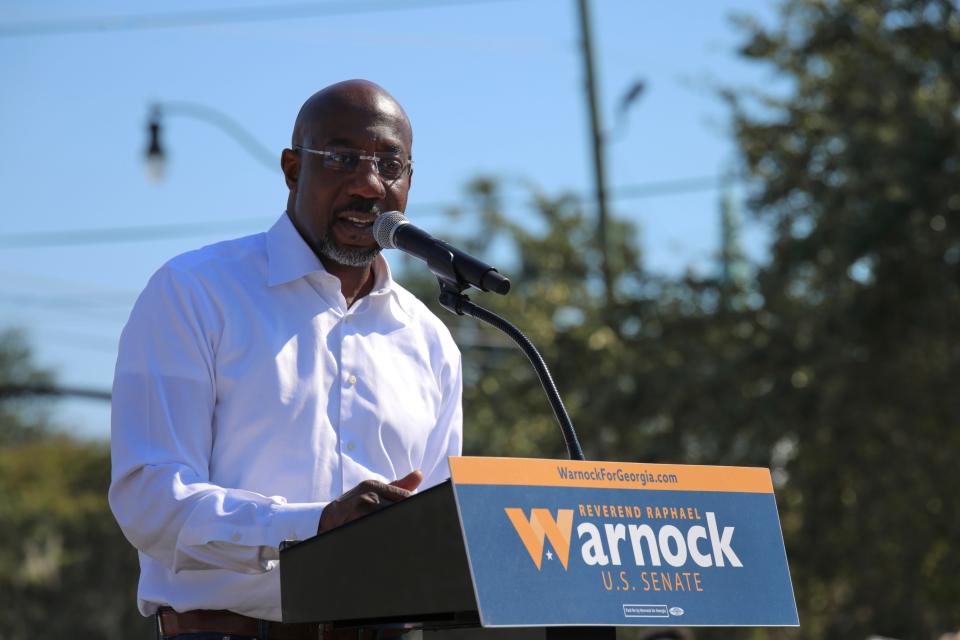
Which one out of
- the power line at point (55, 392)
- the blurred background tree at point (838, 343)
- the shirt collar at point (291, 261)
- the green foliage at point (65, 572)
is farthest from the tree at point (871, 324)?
the green foliage at point (65, 572)

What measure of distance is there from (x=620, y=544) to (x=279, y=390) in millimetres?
990

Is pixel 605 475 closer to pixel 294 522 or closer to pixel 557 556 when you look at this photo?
pixel 557 556

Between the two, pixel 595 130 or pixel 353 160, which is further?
pixel 595 130

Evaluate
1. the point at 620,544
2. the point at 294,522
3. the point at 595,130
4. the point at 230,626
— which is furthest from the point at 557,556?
the point at 595,130

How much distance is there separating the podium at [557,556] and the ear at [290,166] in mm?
1108

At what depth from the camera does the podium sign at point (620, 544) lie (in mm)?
2248

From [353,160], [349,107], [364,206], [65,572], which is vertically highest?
[349,107]

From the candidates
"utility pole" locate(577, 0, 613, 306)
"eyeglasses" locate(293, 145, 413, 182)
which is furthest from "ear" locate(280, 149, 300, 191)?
"utility pole" locate(577, 0, 613, 306)

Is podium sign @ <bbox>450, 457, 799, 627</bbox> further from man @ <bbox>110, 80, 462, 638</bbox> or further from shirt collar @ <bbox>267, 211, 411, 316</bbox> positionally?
shirt collar @ <bbox>267, 211, 411, 316</bbox>

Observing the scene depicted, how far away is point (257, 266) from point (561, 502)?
1241mm

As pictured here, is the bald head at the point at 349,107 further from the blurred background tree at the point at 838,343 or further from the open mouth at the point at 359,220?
the blurred background tree at the point at 838,343

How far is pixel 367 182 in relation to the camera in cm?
323

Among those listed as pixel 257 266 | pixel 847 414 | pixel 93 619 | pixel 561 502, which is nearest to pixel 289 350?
pixel 257 266

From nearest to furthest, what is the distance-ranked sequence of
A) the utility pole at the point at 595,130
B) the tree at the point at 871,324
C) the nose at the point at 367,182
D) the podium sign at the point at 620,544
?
the podium sign at the point at 620,544
the nose at the point at 367,182
the tree at the point at 871,324
the utility pole at the point at 595,130
